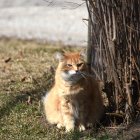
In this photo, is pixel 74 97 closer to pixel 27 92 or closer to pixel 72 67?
pixel 72 67

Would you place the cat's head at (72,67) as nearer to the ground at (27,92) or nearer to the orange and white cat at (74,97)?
the orange and white cat at (74,97)

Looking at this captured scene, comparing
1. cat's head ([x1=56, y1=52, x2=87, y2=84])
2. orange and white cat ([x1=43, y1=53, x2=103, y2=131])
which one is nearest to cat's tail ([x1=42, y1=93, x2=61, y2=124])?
orange and white cat ([x1=43, y1=53, x2=103, y2=131])

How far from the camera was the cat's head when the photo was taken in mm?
5659

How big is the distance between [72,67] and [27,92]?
1.84m

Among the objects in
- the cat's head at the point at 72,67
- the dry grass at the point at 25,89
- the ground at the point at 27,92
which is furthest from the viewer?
the dry grass at the point at 25,89

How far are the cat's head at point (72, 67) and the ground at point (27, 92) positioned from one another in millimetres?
545

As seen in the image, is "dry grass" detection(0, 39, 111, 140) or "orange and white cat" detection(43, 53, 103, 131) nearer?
"orange and white cat" detection(43, 53, 103, 131)

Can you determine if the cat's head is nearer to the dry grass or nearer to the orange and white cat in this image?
the orange and white cat

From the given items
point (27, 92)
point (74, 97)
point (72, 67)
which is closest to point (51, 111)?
point (74, 97)

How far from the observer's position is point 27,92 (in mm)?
7398

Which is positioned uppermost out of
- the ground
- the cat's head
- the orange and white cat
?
the cat's head

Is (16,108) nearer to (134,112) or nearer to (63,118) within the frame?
(63,118)

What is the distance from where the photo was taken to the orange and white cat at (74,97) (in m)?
5.71

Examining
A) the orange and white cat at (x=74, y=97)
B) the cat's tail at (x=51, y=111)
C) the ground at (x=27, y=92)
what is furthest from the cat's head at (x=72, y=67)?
the ground at (x=27, y=92)
